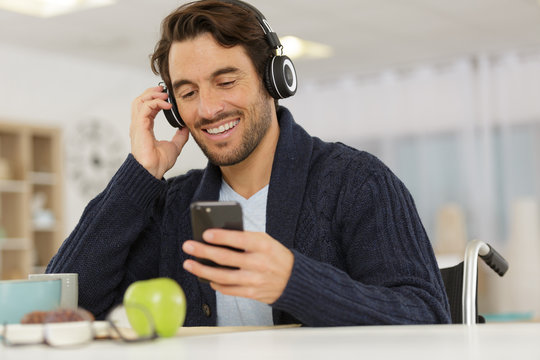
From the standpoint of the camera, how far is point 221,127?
1.65m

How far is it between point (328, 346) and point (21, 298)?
0.50 m

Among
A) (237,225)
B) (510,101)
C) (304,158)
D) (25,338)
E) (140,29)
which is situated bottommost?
(25,338)

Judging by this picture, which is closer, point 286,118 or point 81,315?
point 81,315

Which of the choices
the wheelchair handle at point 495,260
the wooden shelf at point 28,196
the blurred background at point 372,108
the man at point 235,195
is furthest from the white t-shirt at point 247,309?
the wooden shelf at point 28,196

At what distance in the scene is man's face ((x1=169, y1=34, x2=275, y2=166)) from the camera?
1.62 meters

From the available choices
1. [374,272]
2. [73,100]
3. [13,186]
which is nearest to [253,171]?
[374,272]

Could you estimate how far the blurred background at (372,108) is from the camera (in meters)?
5.42

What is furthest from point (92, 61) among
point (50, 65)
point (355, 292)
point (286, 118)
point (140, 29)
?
point (355, 292)

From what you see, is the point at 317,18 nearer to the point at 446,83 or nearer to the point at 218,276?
the point at 446,83

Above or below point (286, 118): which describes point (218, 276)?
below

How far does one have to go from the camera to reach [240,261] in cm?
100

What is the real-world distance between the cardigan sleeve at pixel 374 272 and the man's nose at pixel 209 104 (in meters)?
0.32

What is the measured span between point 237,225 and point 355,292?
0.89 ft

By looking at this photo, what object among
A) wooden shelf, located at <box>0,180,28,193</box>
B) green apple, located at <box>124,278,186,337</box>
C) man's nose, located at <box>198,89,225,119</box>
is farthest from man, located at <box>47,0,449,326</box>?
wooden shelf, located at <box>0,180,28,193</box>
